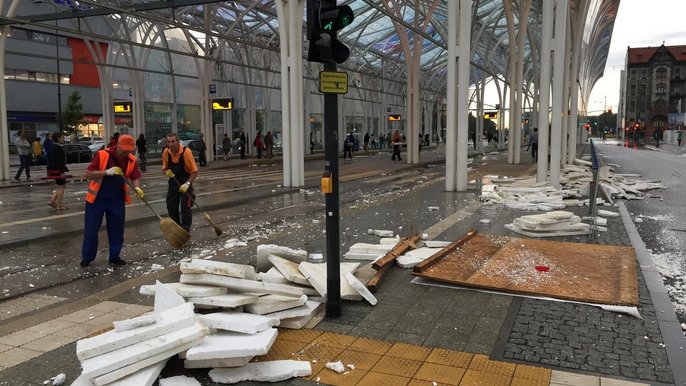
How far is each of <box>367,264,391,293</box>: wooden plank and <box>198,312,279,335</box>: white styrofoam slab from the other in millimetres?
1634

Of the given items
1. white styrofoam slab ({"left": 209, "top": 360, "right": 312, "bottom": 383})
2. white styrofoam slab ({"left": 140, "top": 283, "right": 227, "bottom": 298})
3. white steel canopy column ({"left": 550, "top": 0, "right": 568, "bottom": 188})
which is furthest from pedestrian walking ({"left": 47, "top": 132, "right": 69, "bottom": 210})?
white steel canopy column ({"left": 550, "top": 0, "right": 568, "bottom": 188})

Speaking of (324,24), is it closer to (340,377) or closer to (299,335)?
(299,335)

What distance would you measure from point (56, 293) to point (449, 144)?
11533 millimetres

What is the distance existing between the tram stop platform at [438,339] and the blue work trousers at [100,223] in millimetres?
859

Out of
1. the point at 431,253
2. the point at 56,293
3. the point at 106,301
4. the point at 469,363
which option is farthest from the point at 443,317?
the point at 56,293

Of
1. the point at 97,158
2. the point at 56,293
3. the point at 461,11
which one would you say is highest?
the point at 461,11

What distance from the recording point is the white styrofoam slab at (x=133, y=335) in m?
4.08

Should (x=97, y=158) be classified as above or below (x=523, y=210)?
above

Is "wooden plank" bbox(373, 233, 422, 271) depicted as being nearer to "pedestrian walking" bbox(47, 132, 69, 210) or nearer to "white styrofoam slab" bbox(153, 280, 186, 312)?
"white styrofoam slab" bbox(153, 280, 186, 312)

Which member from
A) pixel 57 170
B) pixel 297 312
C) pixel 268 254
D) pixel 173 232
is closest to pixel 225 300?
pixel 297 312

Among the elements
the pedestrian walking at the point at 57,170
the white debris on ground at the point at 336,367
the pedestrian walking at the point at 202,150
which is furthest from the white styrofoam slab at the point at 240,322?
the pedestrian walking at the point at 202,150

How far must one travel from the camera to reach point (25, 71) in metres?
48.3

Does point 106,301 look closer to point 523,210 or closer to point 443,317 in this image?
point 443,317

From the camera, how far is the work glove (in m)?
7.45
